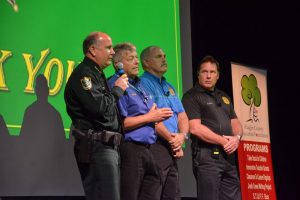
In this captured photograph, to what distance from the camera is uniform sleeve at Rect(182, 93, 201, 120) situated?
4238 millimetres

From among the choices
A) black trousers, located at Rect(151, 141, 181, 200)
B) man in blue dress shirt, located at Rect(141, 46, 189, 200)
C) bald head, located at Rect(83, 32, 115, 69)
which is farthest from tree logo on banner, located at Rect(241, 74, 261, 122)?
bald head, located at Rect(83, 32, 115, 69)

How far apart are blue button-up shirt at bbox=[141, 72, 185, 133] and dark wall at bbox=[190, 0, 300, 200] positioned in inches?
70.6

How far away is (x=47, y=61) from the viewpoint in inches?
153

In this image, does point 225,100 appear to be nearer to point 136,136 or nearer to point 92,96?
point 136,136

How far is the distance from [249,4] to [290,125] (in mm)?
1413

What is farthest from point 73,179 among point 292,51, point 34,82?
point 292,51

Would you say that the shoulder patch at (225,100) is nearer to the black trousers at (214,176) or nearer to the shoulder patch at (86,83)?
the black trousers at (214,176)

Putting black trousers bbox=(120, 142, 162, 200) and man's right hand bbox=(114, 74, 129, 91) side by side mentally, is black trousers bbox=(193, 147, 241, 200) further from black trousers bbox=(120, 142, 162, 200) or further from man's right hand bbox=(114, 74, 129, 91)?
man's right hand bbox=(114, 74, 129, 91)

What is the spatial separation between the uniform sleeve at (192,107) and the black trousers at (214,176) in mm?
249

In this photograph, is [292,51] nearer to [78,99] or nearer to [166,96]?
[166,96]

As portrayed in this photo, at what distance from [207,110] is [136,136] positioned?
925mm

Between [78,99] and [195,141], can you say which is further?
[195,141]

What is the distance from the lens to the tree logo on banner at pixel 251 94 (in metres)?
5.45

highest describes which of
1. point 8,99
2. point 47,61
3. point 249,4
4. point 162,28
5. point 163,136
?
point 249,4
